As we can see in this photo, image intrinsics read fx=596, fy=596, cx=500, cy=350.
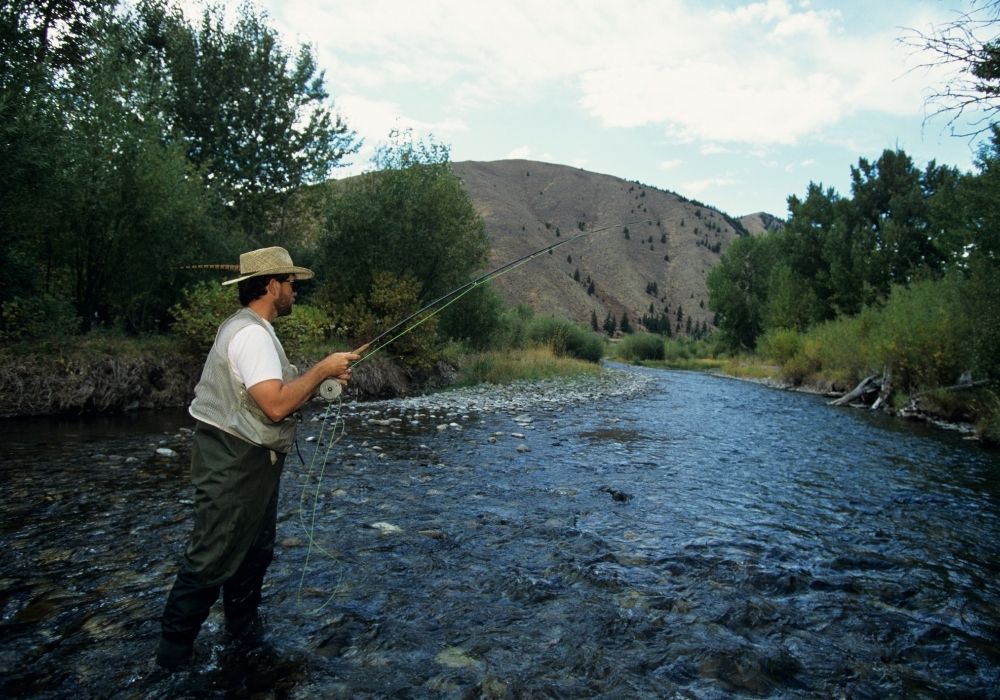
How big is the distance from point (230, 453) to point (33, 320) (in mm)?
14201

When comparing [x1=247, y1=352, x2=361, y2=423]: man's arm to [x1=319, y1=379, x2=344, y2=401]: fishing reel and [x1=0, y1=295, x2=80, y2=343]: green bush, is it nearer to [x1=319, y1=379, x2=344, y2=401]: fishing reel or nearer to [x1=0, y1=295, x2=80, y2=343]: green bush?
[x1=319, y1=379, x2=344, y2=401]: fishing reel

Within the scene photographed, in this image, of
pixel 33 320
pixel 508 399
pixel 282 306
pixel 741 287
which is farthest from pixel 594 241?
pixel 282 306

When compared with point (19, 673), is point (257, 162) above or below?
above

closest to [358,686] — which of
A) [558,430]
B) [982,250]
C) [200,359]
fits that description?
[558,430]

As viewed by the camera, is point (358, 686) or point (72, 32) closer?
point (358, 686)

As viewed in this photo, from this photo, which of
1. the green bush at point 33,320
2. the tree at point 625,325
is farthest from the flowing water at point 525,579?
the tree at point 625,325

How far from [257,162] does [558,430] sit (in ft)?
84.5

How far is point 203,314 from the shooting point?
54.2 feet

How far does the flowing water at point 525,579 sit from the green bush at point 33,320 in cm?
517

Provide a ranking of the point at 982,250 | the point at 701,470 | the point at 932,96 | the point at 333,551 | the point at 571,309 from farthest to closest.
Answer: the point at 571,309
the point at 982,250
the point at 701,470
the point at 932,96
the point at 333,551

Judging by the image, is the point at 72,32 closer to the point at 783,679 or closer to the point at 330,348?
the point at 330,348

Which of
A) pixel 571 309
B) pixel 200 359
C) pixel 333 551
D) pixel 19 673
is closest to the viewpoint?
pixel 19 673

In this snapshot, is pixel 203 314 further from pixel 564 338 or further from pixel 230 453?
pixel 564 338

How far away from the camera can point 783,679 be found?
3.76 m
